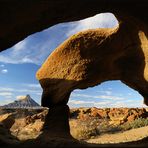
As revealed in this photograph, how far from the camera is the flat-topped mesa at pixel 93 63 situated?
1341 centimetres

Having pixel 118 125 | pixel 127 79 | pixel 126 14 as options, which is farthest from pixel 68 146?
pixel 118 125

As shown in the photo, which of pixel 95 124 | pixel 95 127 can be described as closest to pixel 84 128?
pixel 95 127

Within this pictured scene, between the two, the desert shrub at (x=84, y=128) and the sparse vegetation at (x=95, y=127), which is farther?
the sparse vegetation at (x=95, y=127)

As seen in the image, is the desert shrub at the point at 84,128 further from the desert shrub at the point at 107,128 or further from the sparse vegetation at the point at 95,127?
the desert shrub at the point at 107,128

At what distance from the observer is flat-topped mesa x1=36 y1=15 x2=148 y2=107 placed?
13406 mm

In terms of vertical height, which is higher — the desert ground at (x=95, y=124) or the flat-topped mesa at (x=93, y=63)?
the flat-topped mesa at (x=93, y=63)

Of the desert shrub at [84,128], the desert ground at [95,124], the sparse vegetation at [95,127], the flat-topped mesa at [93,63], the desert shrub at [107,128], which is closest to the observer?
the flat-topped mesa at [93,63]

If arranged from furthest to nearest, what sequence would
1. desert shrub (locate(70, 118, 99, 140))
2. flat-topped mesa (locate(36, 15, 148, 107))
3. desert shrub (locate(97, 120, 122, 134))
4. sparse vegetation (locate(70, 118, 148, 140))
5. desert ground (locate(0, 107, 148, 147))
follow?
desert shrub (locate(97, 120, 122, 134)) → sparse vegetation (locate(70, 118, 148, 140)) → desert shrub (locate(70, 118, 99, 140)) → desert ground (locate(0, 107, 148, 147)) → flat-topped mesa (locate(36, 15, 148, 107))

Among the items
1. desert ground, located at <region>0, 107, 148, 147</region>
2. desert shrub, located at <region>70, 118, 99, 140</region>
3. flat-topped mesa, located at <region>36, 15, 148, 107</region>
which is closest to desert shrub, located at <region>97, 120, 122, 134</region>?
desert ground, located at <region>0, 107, 148, 147</region>

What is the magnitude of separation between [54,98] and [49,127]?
4.30 feet

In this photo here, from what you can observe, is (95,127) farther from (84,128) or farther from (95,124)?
(95,124)

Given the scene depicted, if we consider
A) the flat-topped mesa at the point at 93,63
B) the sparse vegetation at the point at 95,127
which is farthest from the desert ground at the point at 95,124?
the flat-topped mesa at the point at 93,63

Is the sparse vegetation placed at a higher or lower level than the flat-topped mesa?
lower

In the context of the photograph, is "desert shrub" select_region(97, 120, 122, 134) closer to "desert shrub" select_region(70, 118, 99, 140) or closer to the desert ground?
the desert ground
